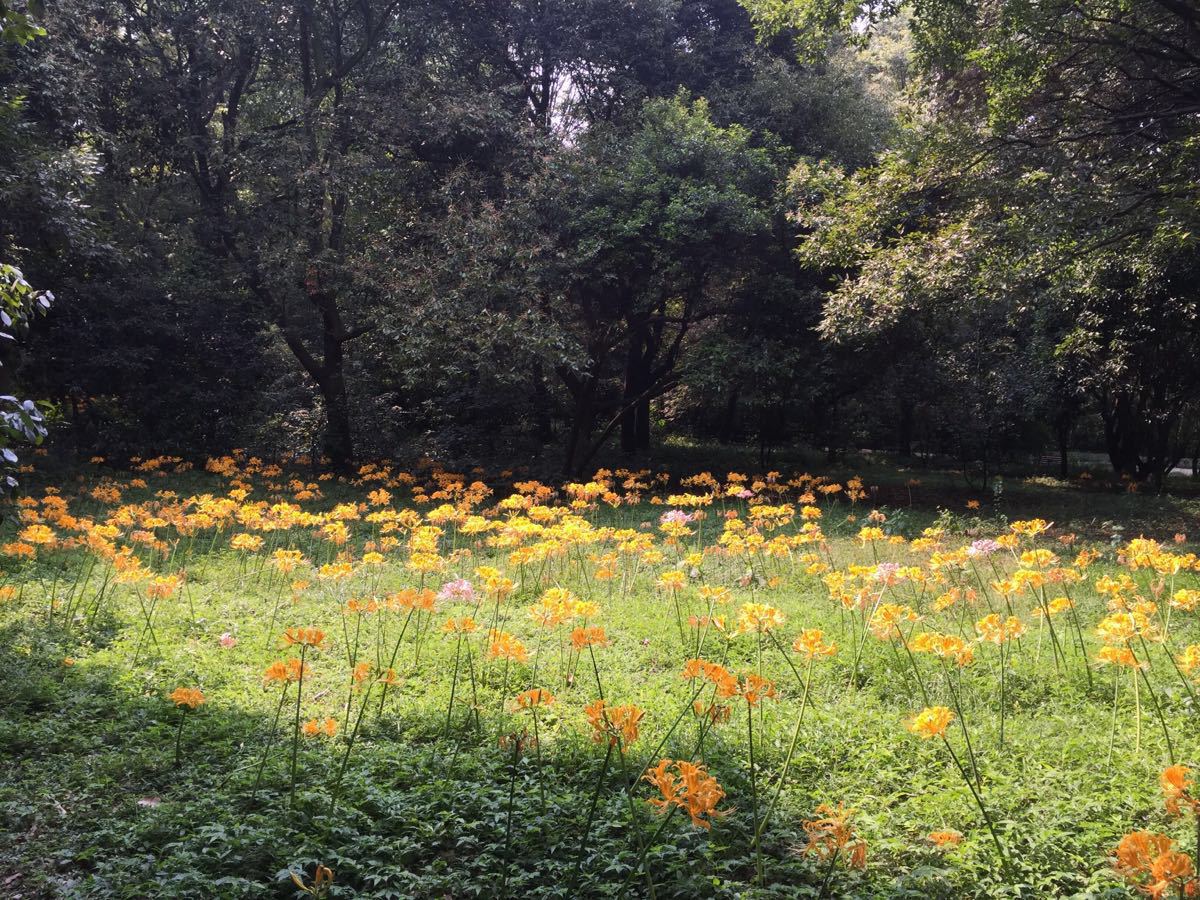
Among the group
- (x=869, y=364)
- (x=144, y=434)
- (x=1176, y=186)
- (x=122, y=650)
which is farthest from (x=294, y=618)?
(x=869, y=364)

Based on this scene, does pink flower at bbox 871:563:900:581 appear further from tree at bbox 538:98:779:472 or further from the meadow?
tree at bbox 538:98:779:472

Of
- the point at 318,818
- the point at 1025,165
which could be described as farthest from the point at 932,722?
the point at 1025,165

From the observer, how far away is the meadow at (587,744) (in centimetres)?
247

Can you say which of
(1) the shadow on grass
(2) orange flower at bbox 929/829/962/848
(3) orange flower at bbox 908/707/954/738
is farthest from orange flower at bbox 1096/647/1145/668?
(1) the shadow on grass

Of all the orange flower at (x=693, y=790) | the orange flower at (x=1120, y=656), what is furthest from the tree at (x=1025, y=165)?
the orange flower at (x=693, y=790)

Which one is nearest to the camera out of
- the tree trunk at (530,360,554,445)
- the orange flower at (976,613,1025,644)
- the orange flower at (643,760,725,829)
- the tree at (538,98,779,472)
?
the orange flower at (643,760,725,829)

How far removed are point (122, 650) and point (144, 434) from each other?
35.7 feet

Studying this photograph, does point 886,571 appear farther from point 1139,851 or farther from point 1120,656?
point 1139,851

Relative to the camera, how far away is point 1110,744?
10.2 feet

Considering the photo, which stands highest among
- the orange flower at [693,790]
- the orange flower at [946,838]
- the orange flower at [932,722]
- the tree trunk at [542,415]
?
the tree trunk at [542,415]

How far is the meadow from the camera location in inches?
97.4

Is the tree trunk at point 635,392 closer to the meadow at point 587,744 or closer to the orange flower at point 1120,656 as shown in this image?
the meadow at point 587,744

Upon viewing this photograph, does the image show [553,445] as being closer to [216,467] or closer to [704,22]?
[216,467]

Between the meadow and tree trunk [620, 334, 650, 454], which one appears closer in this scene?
the meadow
